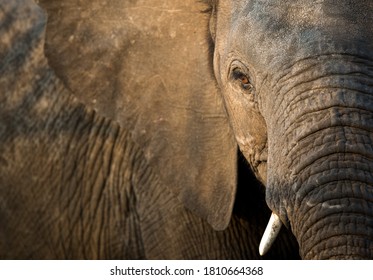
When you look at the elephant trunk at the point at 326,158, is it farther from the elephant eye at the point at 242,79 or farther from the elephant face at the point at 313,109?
the elephant eye at the point at 242,79

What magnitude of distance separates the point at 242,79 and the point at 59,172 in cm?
149

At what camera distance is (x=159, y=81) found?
12.6ft

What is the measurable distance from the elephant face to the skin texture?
105 cm

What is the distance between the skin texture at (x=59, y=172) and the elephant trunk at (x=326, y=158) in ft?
3.84

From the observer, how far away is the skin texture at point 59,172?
4.37 metres

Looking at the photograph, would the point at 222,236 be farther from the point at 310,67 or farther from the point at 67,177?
the point at 310,67

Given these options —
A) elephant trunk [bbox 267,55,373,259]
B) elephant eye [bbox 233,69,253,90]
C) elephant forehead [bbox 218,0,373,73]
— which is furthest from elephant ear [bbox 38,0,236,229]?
elephant trunk [bbox 267,55,373,259]

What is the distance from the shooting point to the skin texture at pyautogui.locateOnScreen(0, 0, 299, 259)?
14.3ft

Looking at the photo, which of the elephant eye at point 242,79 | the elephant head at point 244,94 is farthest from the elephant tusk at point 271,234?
the elephant eye at point 242,79

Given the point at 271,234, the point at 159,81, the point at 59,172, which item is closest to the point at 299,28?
the point at 271,234

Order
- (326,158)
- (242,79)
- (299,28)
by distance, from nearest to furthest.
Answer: (326,158), (299,28), (242,79)

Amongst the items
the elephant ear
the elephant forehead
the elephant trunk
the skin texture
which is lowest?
the skin texture

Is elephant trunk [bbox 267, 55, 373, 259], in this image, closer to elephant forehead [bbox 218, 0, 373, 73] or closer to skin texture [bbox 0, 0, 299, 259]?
elephant forehead [bbox 218, 0, 373, 73]

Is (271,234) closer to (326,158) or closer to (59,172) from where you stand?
(326,158)
